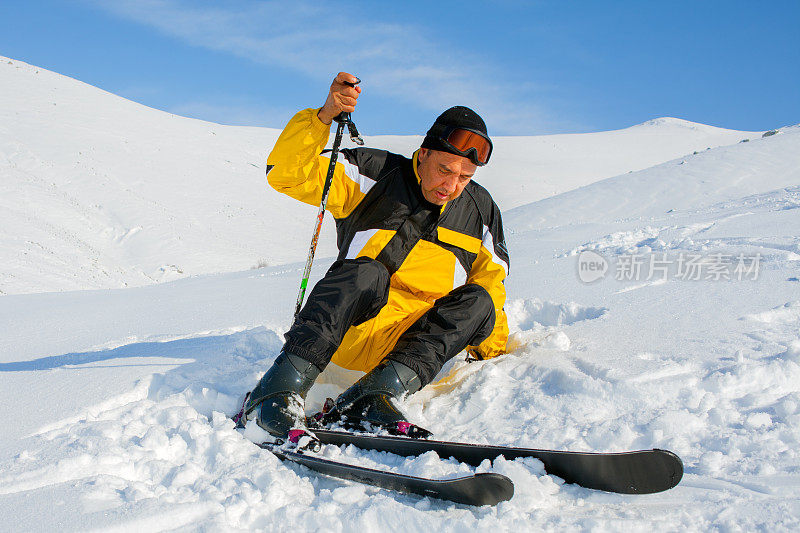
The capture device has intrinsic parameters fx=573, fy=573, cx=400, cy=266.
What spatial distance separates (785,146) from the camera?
1219 cm

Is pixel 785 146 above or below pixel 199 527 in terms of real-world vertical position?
above

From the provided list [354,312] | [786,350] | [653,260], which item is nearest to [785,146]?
[653,260]

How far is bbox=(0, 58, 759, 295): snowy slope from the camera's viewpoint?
11141 mm

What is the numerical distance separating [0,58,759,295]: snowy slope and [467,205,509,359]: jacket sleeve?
24.5 ft

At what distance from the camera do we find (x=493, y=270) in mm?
2855

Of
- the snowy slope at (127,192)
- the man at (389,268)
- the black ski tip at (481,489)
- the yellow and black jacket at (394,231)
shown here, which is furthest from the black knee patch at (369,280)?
the snowy slope at (127,192)

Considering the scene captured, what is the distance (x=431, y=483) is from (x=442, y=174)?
1379 millimetres

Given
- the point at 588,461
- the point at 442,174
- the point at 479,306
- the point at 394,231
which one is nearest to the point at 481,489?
the point at 588,461

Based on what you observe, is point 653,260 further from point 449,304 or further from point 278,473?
point 278,473

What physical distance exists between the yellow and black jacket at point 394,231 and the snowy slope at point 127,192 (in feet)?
23.5

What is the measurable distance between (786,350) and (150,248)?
13.8 meters

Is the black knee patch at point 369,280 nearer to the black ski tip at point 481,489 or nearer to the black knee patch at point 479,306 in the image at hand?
the black knee patch at point 479,306

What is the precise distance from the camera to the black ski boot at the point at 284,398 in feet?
6.73

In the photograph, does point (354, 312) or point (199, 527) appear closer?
point (199, 527)
